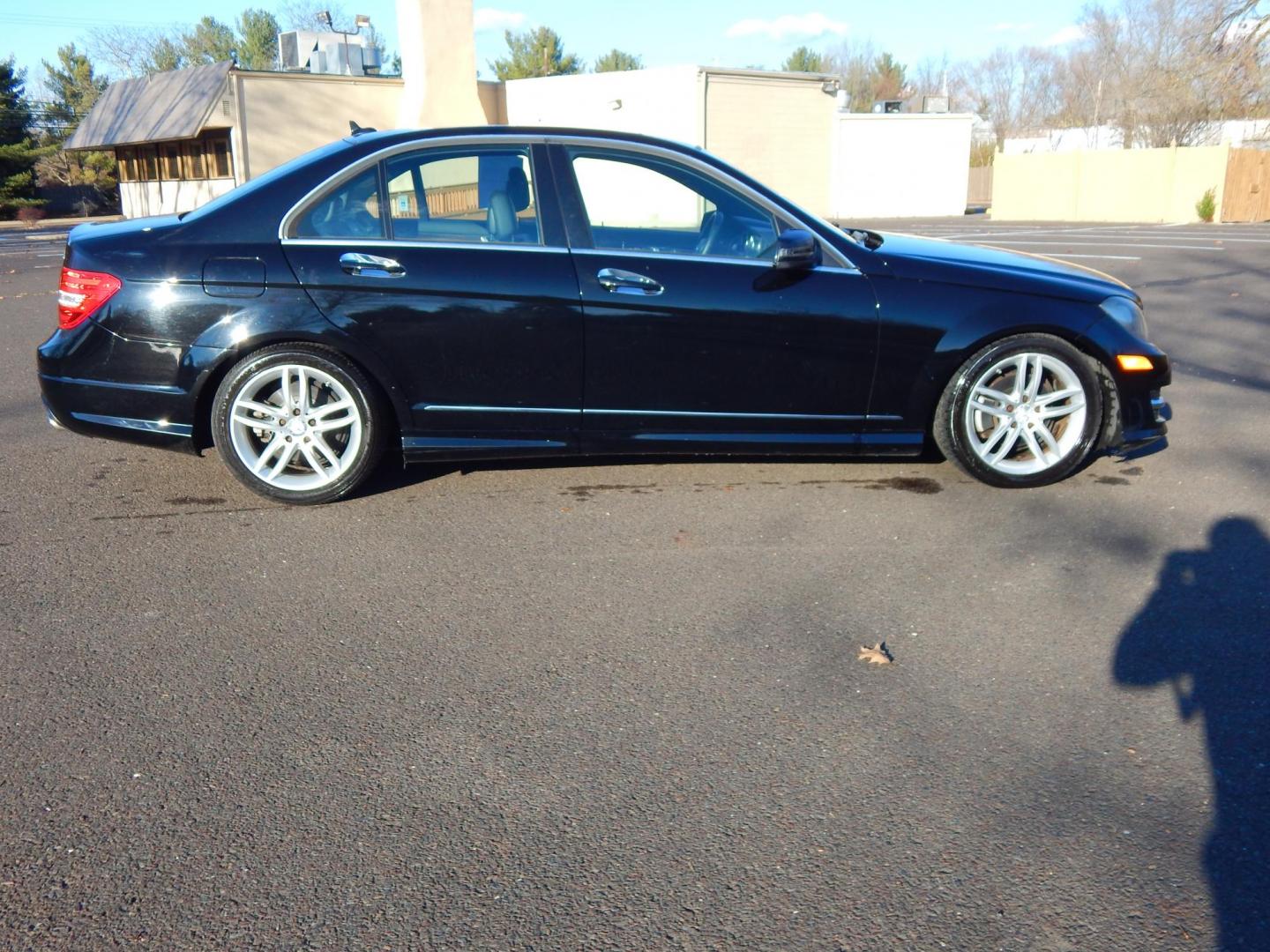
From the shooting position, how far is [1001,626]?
13.2 feet

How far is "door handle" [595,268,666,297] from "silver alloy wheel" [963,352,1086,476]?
161cm

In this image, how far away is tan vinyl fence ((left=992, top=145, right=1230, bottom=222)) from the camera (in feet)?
114

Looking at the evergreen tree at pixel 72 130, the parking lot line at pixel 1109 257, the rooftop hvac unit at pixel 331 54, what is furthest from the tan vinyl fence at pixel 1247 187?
the evergreen tree at pixel 72 130

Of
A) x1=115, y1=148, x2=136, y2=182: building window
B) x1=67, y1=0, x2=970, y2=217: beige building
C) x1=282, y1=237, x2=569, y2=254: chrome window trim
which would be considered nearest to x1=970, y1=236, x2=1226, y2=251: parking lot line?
x1=67, y1=0, x2=970, y2=217: beige building

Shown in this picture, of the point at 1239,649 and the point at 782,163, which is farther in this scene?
the point at 782,163

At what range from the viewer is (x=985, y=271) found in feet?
17.9

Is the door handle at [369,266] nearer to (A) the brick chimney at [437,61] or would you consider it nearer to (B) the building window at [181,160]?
(A) the brick chimney at [437,61]

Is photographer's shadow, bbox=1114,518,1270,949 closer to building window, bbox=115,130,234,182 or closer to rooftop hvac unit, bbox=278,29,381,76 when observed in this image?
building window, bbox=115,130,234,182

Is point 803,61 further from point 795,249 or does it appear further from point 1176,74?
point 795,249

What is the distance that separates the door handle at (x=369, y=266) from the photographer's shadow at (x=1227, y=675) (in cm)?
335

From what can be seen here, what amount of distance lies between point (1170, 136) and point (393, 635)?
6048 cm

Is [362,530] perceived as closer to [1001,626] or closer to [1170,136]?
[1001,626]

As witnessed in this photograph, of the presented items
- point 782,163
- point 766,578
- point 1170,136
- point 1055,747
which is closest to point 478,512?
point 766,578

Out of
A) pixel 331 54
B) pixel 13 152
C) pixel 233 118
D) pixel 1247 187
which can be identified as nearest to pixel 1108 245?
pixel 1247 187
